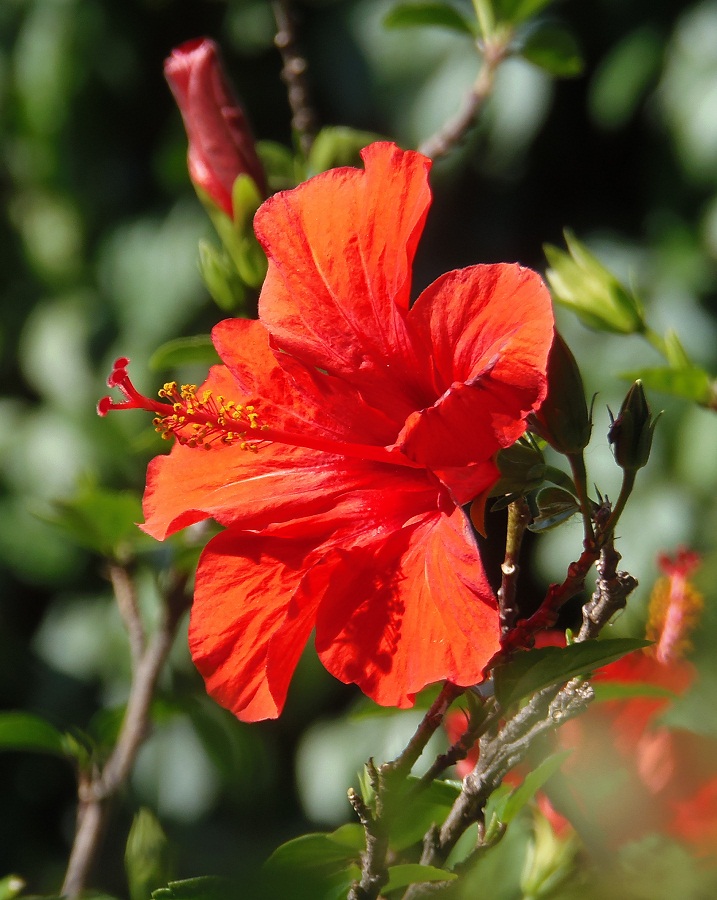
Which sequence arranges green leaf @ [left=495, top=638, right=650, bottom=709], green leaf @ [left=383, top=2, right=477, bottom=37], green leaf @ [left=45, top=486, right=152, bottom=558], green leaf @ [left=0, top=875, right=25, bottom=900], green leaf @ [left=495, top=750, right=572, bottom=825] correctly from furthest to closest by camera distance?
green leaf @ [left=383, top=2, right=477, bottom=37] → green leaf @ [left=45, top=486, right=152, bottom=558] → green leaf @ [left=0, top=875, right=25, bottom=900] → green leaf @ [left=495, top=750, right=572, bottom=825] → green leaf @ [left=495, top=638, right=650, bottom=709]

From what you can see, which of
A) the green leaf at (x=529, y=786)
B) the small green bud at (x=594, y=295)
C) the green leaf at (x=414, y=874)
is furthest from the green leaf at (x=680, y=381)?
the green leaf at (x=414, y=874)

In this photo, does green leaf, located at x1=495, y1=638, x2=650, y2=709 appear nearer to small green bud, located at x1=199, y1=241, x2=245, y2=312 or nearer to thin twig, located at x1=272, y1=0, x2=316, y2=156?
small green bud, located at x1=199, y1=241, x2=245, y2=312

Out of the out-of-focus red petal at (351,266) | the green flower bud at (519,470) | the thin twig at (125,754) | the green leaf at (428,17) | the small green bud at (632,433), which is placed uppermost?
the green leaf at (428,17)

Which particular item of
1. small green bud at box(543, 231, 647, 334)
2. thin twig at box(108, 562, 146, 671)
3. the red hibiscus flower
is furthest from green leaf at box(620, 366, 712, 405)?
thin twig at box(108, 562, 146, 671)

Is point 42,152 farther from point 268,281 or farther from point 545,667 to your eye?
point 545,667


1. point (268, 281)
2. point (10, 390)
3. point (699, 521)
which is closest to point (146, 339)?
point (10, 390)

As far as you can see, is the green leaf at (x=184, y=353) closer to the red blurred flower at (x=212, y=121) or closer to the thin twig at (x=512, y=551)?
the red blurred flower at (x=212, y=121)
